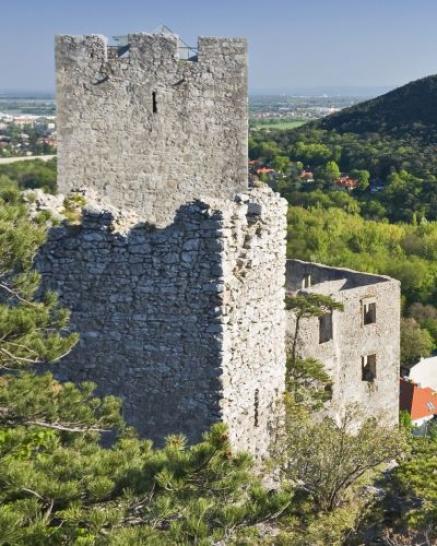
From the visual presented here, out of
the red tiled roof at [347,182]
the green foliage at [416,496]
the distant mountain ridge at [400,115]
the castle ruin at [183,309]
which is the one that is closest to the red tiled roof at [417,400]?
the green foliage at [416,496]

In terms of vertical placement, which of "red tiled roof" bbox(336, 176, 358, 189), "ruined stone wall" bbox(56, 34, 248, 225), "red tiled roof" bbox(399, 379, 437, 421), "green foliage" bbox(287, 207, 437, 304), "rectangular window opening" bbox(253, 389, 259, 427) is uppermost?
"ruined stone wall" bbox(56, 34, 248, 225)

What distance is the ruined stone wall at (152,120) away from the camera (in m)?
10.4

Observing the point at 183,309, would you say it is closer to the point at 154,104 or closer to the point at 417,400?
the point at 154,104

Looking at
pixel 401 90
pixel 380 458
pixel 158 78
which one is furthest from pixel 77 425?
pixel 401 90

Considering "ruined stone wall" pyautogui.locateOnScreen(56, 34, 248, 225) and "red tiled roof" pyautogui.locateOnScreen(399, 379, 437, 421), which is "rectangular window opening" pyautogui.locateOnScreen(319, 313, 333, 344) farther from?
"red tiled roof" pyautogui.locateOnScreen(399, 379, 437, 421)

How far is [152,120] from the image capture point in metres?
10.8

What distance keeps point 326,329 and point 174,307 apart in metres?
7.18

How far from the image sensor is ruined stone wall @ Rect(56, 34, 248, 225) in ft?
34.2

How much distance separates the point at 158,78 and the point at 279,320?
12.7ft

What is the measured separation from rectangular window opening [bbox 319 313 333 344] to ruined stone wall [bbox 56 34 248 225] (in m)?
3.95

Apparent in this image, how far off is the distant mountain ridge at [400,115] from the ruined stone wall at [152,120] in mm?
48358

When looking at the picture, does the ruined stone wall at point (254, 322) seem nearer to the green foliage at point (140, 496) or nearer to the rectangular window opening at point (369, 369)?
the green foliage at point (140, 496)

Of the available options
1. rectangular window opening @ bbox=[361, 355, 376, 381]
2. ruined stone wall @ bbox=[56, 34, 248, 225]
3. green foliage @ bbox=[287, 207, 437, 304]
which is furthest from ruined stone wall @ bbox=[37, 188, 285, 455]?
green foliage @ bbox=[287, 207, 437, 304]

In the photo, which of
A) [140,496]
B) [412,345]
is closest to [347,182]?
[412,345]
